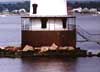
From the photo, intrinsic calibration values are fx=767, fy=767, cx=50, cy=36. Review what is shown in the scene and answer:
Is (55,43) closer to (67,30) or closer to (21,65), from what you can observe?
(67,30)

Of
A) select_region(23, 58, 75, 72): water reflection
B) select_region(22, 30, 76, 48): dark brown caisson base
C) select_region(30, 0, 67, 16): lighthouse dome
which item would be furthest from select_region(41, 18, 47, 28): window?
select_region(23, 58, 75, 72): water reflection

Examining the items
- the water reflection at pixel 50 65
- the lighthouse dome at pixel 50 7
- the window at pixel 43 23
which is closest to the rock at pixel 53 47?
the window at pixel 43 23

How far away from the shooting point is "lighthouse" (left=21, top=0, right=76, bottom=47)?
4859cm

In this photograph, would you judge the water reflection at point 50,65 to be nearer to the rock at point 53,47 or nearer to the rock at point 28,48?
the rock at point 28,48

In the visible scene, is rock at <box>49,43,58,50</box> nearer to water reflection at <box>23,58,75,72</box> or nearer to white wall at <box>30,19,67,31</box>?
white wall at <box>30,19,67,31</box>

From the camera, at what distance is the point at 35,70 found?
40094 millimetres

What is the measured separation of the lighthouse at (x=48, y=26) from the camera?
48594 mm

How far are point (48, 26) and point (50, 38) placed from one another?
3.55ft

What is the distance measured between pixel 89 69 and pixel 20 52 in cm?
749

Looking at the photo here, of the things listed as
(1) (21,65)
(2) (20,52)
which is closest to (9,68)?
(1) (21,65)

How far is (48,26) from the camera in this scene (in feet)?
162

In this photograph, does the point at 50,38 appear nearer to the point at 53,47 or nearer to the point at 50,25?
the point at 50,25

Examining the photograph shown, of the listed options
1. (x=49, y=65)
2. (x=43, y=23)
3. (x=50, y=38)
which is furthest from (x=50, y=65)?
(x=43, y=23)

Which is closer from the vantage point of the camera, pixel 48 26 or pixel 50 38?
pixel 50 38
